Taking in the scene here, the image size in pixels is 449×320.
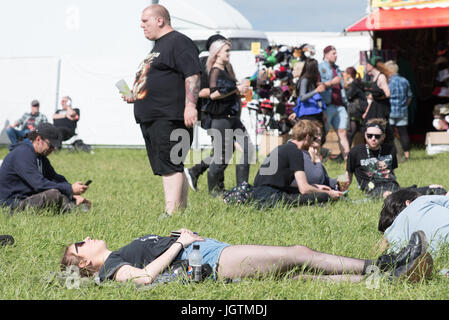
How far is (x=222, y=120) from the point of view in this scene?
9.19 meters

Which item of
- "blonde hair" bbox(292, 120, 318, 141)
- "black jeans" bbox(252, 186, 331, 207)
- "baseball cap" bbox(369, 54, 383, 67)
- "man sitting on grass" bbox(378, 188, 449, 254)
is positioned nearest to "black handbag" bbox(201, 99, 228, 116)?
"blonde hair" bbox(292, 120, 318, 141)

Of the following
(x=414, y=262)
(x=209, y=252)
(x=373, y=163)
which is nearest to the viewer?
(x=414, y=262)

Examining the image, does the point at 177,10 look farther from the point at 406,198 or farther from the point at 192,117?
the point at 406,198

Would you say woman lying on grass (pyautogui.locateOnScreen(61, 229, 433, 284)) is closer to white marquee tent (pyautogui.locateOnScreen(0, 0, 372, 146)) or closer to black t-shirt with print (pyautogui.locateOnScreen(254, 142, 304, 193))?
black t-shirt with print (pyautogui.locateOnScreen(254, 142, 304, 193))

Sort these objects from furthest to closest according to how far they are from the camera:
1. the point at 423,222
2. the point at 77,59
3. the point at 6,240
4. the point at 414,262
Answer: the point at 77,59
the point at 6,240
the point at 423,222
the point at 414,262

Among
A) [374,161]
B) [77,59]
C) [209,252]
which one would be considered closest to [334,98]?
[374,161]

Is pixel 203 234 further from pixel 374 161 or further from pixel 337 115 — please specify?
pixel 337 115

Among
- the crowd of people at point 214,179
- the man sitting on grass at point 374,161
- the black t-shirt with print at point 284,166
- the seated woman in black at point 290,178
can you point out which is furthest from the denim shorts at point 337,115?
the black t-shirt with print at point 284,166

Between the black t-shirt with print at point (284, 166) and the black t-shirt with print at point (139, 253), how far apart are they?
131 inches

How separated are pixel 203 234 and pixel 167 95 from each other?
1572 millimetres

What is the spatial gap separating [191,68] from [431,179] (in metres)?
5.16

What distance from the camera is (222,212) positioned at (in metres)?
7.43

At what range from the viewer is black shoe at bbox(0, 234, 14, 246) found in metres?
5.95
